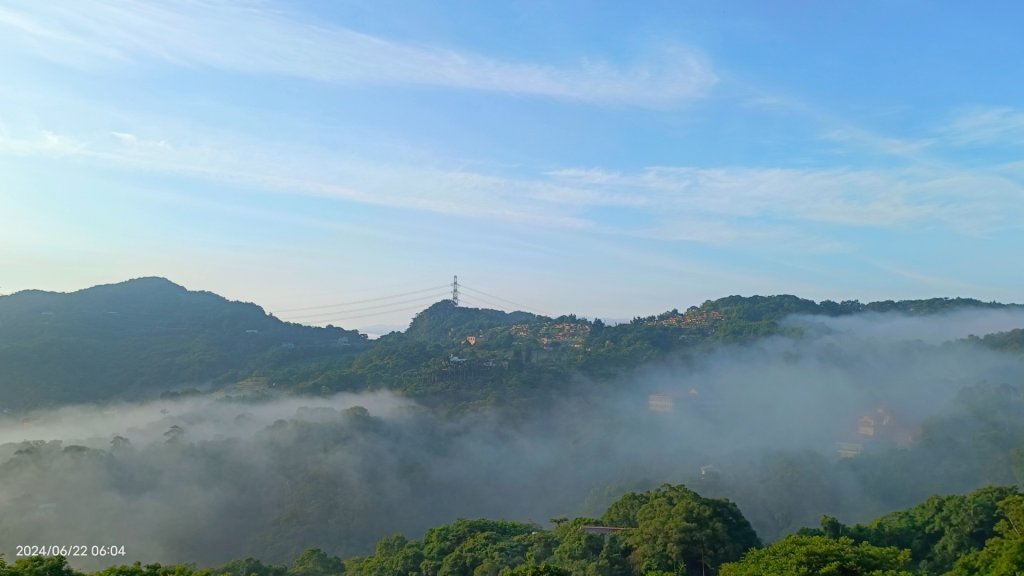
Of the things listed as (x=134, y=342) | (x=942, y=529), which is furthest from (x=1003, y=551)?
(x=134, y=342)

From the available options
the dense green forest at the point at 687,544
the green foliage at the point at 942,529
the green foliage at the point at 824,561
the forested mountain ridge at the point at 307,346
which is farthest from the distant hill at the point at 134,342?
the green foliage at the point at 824,561

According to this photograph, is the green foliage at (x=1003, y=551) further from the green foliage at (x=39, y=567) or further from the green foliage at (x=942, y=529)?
the green foliage at (x=39, y=567)

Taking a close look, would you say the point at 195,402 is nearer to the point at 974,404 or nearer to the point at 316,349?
the point at 316,349

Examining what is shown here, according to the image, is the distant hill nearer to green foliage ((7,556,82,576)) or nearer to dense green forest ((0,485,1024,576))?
dense green forest ((0,485,1024,576))

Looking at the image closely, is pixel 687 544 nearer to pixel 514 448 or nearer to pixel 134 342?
pixel 514 448

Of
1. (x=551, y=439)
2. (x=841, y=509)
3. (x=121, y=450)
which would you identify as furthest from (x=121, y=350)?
(x=841, y=509)

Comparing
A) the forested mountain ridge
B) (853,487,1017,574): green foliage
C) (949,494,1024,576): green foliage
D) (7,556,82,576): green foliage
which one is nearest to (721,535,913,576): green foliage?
(949,494,1024,576): green foliage
